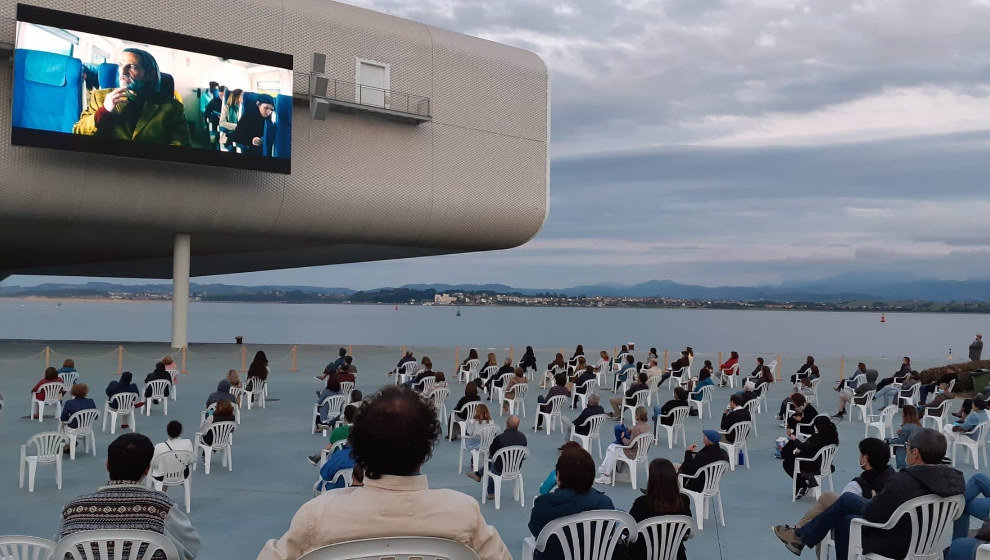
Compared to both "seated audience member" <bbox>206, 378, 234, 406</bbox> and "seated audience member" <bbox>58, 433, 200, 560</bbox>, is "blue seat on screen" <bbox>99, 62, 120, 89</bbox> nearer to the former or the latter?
"seated audience member" <bbox>206, 378, 234, 406</bbox>

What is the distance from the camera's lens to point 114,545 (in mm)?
3439

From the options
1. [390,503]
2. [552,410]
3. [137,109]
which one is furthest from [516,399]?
[137,109]

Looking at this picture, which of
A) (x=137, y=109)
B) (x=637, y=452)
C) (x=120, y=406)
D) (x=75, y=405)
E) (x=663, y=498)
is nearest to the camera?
(x=663, y=498)

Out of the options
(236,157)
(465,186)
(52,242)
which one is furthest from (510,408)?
(52,242)

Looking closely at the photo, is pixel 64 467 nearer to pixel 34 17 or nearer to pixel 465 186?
pixel 34 17

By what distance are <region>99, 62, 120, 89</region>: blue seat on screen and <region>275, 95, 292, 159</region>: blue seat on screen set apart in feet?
14.5

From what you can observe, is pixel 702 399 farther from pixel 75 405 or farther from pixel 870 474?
pixel 75 405

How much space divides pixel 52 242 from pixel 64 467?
24.2 meters

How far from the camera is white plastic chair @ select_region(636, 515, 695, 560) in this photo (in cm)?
480

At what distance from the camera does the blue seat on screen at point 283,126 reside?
23.3 m

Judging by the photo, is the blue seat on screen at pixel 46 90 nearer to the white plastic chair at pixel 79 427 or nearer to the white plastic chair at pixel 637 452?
the white plastic chair at pixel 79 427

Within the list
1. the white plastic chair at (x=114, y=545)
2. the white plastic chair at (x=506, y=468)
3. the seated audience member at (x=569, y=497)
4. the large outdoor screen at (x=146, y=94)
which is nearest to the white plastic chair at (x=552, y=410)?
the white plastic chair at (x=506, y=468)

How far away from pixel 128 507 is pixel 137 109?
20508 mm

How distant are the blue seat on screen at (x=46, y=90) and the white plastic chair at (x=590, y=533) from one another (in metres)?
20.5
